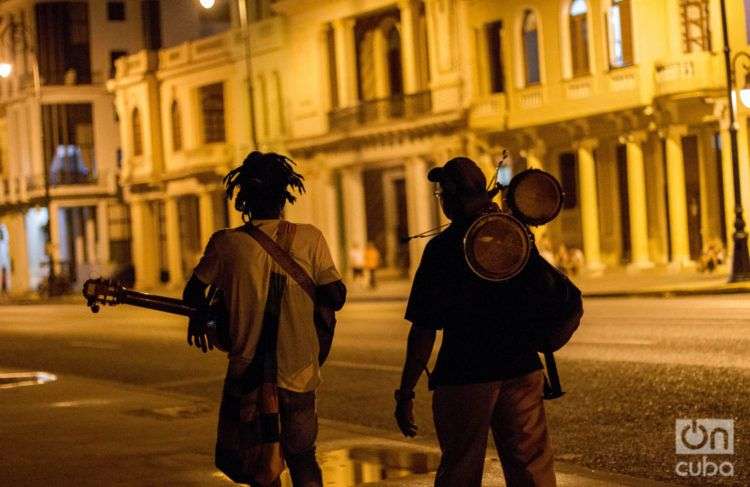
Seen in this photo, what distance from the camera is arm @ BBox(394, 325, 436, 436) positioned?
5.94 m

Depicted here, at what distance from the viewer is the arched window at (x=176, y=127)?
56.8 m

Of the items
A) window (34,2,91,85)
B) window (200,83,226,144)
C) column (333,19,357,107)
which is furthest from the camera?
window (34,2,91,85)

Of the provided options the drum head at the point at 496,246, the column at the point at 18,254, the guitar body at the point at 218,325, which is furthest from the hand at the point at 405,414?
the column at the point at 18,254

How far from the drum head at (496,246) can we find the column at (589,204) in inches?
1232

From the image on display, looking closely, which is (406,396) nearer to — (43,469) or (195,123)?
(43,469)

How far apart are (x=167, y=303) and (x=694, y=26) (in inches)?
1139

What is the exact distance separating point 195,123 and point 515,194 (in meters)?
50.2

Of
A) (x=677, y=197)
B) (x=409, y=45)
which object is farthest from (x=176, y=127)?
(x=677, y=197)

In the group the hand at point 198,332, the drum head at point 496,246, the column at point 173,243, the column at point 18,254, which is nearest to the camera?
the drum head at point 496,246

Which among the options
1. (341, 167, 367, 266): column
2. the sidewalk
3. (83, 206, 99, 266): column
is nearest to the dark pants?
the sidewalk

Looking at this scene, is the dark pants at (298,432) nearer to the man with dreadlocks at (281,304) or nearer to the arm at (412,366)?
the man with dreadlocks at (281,304)

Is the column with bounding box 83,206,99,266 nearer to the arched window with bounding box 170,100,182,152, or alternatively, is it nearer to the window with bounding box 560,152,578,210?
the arched window with bounding box 170,100,182,152

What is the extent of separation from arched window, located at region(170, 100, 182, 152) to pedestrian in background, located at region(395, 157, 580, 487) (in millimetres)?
51610

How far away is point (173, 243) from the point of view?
57.2 m
